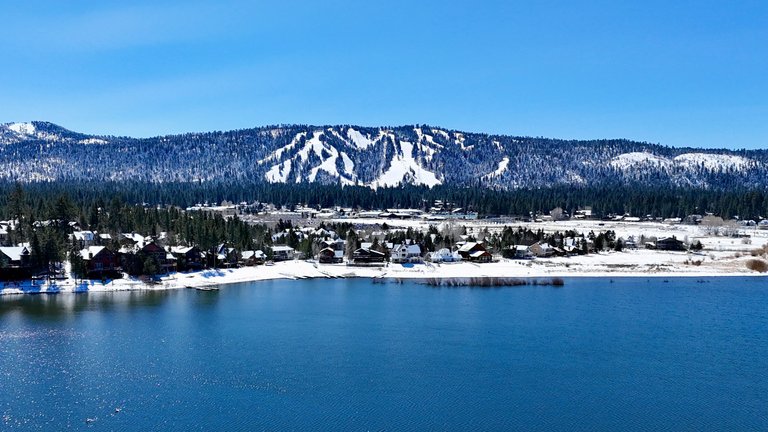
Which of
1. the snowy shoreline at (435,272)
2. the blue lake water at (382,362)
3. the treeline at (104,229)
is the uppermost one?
the treeline at (104,229)

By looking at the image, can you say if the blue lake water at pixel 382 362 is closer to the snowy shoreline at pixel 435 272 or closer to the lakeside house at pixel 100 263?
the snowy shoreline at pixel 435 272

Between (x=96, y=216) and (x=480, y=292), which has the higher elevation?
(x=96, y=216)

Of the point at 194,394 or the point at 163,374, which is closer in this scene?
the point at 194,394

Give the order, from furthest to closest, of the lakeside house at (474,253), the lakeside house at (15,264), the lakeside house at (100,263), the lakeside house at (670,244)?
the lakeside house at (670,244) → the lakeside house at (474,253) → the lakeside house at (100,263) → the lakeside house at (15,264)

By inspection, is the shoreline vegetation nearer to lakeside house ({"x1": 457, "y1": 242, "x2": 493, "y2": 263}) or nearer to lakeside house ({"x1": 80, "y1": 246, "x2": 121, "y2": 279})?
lakeside house ({"x1": 457, "y1": 242, "x2": 493, "y2": 263})

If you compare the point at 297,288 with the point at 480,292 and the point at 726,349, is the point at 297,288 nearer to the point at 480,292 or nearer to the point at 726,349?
the point at 480,292

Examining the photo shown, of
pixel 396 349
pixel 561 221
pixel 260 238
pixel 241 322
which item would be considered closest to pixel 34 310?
pixel 241 322

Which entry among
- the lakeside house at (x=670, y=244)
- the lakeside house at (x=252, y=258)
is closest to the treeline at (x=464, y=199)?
the lakeside house at (x=670, y=244)

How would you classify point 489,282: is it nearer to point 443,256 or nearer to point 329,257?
point 443,256
